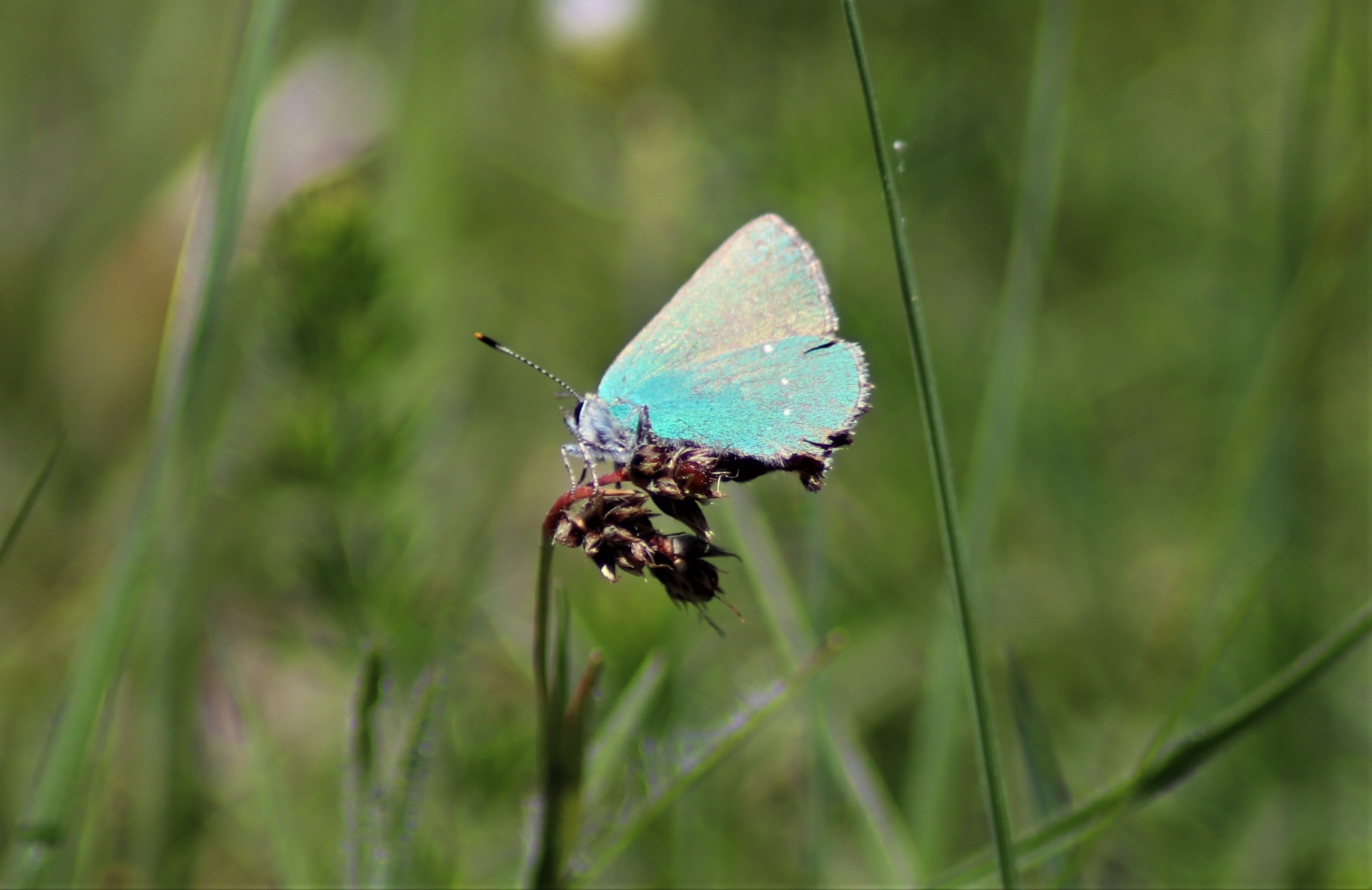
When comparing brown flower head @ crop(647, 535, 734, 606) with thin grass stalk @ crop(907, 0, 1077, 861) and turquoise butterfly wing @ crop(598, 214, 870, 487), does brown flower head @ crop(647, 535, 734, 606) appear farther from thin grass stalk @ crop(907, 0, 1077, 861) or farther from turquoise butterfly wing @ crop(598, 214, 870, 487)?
Answer: thin grass stalk @ crop(907, 0, 1077, 861)

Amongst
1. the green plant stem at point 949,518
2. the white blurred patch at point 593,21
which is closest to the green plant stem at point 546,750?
the green plant stem at point 949,518

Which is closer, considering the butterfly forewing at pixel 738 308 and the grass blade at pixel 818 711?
the grass blade at pixel 818 711

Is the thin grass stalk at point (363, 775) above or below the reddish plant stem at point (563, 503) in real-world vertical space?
below

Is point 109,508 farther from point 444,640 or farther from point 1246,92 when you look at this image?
point 1246,92

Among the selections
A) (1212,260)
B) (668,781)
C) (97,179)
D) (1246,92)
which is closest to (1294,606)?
(1212,260)

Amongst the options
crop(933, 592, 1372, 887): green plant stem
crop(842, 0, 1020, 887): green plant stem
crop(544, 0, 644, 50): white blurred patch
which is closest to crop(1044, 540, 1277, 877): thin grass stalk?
crop(933, 592, 1372, 887): green plant stem

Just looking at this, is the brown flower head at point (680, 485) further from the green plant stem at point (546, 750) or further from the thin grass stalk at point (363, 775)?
the thin grass stalk at point (363, 775)

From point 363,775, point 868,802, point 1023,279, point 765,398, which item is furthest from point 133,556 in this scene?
point 1023,279
